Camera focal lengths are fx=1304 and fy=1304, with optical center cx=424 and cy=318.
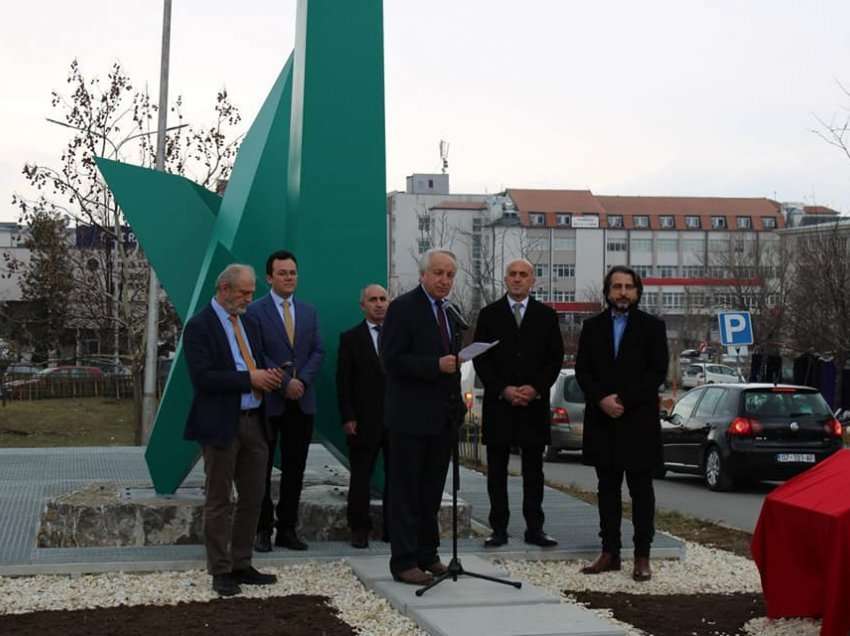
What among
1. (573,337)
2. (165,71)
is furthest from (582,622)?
(573,337)

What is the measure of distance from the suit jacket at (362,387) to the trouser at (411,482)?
1341mm

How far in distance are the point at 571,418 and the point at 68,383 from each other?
23602 millimetres

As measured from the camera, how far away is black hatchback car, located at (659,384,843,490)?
17.0 metres

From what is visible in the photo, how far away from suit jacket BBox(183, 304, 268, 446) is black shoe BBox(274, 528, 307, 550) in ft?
5.43

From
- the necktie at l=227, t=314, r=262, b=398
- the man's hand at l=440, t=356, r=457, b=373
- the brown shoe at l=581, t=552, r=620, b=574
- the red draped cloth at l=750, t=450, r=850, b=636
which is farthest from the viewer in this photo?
the brown shoe at l=581, t=552, r=620, b=574

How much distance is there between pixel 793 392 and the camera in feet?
57.2

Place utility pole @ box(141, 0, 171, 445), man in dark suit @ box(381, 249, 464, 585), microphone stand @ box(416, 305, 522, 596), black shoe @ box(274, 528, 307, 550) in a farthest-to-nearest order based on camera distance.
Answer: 1. utility pole @ box(141, 0, 171, 445)
2. black shoe @ box(274, 528, 307, 550)
3. man in dark suit @ box(381, 249, 464, 585)
4. microphone stand @ box(416, 305, 522, 596)

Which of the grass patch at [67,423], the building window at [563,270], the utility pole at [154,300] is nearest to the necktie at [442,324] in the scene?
the utility pole at [154,300]

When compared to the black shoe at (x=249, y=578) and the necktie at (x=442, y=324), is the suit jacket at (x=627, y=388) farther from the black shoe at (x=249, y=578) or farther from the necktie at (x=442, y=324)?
the black shoe at (x=249, y=578)

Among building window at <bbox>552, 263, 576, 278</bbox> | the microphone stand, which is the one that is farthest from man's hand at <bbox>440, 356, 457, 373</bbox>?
building window at <bbox>552, 263, 576, 278</bbox>

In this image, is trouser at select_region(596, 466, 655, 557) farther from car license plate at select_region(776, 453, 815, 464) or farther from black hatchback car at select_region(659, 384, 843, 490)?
car license plate at select_region(776, 453, 815, 464)

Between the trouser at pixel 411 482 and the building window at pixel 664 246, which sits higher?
the building window at pixel 664 246

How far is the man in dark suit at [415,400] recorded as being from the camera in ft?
26.7

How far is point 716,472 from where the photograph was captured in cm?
1748
